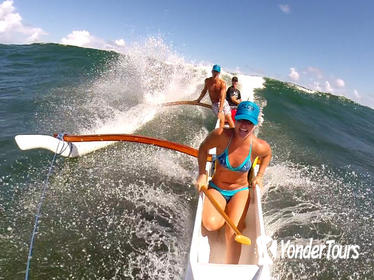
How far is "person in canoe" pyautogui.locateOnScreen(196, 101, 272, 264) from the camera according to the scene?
3277mm

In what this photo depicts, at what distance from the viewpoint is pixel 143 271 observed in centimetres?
381

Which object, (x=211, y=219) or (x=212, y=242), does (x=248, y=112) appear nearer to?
(x=211, y=219)

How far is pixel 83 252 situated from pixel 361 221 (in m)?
5.65

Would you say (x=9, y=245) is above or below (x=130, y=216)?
below

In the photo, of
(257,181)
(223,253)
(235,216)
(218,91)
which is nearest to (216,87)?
(218,91)

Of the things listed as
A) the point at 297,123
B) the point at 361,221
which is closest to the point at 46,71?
the point at 297,123

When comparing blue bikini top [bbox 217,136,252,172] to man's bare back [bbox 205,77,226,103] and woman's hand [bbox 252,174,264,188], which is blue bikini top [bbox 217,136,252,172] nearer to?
woman's hand [bbox 252,174,264,188]

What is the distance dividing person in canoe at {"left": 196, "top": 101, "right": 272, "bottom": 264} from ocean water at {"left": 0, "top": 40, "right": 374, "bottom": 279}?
0.94m

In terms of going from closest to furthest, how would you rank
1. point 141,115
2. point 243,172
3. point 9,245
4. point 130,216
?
1. point 243,172
2. point 9,245
3. point 130,216
4. point 141,115

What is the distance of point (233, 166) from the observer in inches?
140

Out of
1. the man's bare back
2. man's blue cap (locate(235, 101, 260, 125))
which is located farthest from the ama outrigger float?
the man's bare back

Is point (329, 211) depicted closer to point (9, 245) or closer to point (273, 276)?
point (273, 276)

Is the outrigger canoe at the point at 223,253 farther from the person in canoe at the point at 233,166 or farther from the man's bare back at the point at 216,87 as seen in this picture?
the man's bare back at the point at 216,87

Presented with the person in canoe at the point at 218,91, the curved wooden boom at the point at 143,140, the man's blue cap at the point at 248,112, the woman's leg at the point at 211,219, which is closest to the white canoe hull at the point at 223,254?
the woman's leg at the point at 211,219
